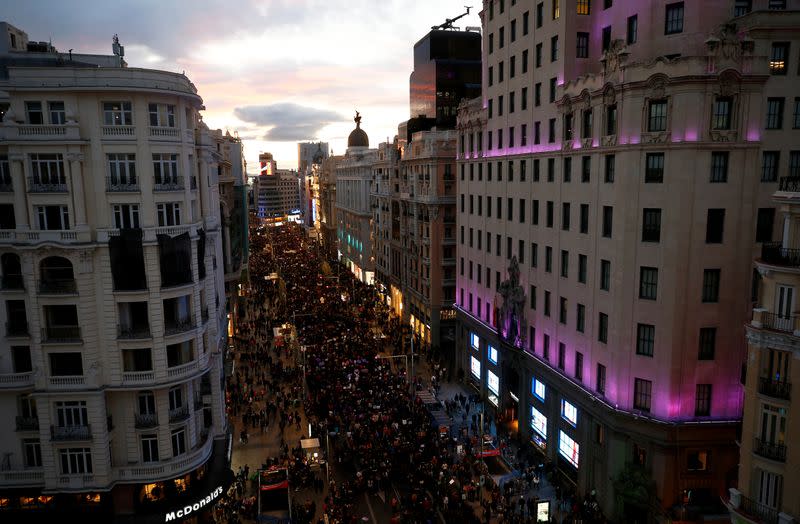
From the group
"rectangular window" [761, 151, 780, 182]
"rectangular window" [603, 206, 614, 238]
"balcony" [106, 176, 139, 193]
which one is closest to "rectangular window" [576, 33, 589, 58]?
"rectangular window" [603, 206, 614, 238]

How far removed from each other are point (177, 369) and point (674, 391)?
91.7 feet

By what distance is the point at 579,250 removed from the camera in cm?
3819

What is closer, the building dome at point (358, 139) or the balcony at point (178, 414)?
the balcony at point (178, 414)

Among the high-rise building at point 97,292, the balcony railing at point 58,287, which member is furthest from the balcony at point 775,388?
the balcony railing at point 58,287

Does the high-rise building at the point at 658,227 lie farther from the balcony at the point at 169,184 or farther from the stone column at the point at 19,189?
the stone column at the point at 19,189

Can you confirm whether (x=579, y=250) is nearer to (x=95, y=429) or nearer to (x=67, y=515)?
(x=95, y=429)

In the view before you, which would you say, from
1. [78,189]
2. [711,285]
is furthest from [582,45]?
[78,189]

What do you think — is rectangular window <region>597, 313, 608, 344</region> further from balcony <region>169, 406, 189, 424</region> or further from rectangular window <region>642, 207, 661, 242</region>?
balcony <region>169, 406, 189, 424</region>

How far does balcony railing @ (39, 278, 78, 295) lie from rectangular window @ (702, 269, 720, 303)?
34124 mm

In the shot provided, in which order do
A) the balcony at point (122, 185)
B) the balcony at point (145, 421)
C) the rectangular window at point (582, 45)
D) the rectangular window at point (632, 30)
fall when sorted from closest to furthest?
the balcony at point (122, 185)
the balcony at point (145, 421)
the rectangular window at point (632, 30)
the rectangular window at point (582, 45)

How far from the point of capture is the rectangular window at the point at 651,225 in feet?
105

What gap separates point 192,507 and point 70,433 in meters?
7.86

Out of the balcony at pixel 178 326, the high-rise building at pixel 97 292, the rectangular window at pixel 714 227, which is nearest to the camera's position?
the high-rise building at pixel 97 292

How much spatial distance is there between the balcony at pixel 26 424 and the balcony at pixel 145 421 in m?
5.14
